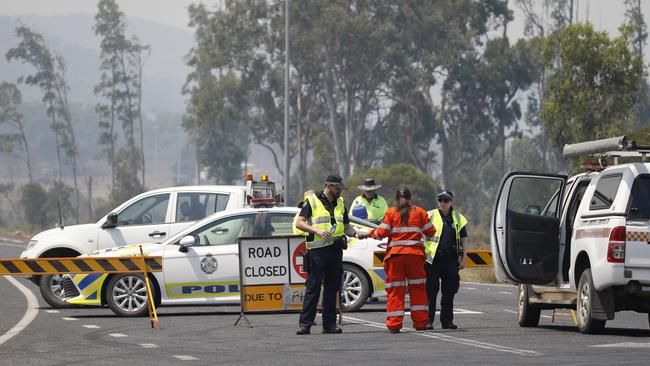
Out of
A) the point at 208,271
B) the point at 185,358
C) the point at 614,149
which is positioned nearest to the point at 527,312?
the point at 614,149

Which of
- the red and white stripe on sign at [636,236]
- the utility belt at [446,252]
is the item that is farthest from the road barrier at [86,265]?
the red and white stripe on sign at [636,236]

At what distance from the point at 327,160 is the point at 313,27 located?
11622 millimetres

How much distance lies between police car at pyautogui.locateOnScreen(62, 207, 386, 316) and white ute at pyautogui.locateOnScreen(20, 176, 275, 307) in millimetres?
1945

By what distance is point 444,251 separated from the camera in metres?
17.1

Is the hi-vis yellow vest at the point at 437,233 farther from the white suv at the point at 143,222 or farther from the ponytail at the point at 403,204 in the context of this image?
the white suv at the point at 143,222

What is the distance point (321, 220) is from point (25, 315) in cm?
525

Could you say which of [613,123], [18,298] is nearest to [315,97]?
[613,123]

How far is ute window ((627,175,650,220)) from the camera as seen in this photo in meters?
14.7

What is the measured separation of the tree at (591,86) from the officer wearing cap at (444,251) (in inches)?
1023

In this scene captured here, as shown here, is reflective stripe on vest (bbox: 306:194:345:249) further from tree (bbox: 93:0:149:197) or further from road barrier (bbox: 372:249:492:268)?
tree (bbox: 93:0:149:197)

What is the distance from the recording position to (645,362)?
12.1 meters

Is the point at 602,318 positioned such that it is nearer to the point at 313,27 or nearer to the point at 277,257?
the point at 277,257

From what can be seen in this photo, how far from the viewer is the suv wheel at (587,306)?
15.2 metres

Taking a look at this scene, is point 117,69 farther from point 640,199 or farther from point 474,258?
point 640,199
